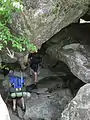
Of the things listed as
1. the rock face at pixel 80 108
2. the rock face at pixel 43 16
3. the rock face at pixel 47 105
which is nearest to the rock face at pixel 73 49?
the rock face at pixel 80 108

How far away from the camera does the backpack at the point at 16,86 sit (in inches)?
295

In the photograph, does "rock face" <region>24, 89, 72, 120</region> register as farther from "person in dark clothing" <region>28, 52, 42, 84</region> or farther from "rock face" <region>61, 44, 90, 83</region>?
"rock face" <region>61, 44, 90, 83</region>

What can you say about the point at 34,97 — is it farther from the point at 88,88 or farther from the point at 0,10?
the point at 0,10

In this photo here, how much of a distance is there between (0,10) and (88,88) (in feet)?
11.0

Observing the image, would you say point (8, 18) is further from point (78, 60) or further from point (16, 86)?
point (78, 60)

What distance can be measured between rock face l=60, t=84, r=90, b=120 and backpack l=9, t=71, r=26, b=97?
5.79ft

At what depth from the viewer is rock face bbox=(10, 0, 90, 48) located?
5.58 m

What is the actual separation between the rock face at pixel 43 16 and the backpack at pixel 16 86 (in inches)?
67.4

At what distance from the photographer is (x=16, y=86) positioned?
295 inches

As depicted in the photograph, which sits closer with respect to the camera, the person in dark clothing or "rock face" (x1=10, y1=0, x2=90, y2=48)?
"rock face" (x1=10, y1=0, x2=90, y2=48)

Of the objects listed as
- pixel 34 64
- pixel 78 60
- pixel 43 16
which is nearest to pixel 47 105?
pixel 34 64

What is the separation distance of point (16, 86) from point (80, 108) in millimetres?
2280

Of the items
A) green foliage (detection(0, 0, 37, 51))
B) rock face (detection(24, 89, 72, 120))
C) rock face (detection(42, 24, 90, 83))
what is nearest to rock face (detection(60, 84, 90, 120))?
rock face (detection(42, 24, 90, 83))

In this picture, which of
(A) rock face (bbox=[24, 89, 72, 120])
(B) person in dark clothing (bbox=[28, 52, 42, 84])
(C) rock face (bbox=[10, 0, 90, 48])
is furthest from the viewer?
(B) person in dark clothing (bbox=[28, 52, 42, 84])
